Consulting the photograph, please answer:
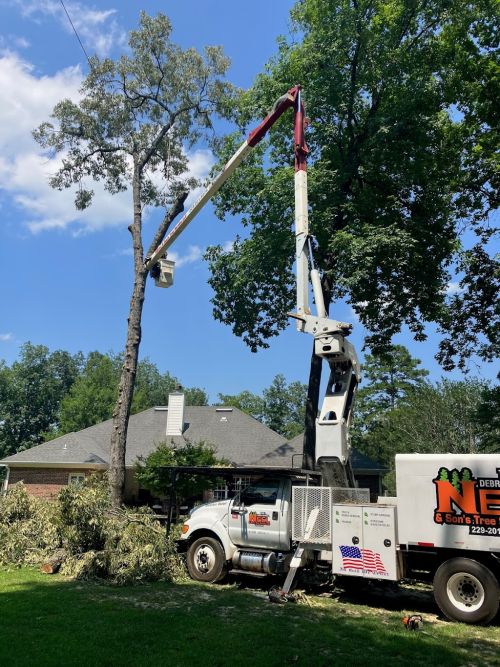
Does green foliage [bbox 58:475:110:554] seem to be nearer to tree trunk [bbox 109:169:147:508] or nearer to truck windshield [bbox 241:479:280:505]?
truck windshield [bbox 241:479:280:505]

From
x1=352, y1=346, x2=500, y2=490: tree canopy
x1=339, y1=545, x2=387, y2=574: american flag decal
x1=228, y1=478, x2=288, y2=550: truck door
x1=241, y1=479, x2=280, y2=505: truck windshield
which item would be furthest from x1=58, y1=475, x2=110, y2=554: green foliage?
x1=352, y1=346, x2=500, y2=490: tree canopy

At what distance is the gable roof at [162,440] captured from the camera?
25.5m

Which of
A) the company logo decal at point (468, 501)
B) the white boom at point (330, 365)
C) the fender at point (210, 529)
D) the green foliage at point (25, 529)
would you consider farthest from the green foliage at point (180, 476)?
the company logo decal at point (468, 501)

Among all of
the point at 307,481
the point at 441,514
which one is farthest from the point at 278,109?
the point at 441,514

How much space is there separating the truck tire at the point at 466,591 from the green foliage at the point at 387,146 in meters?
10.8

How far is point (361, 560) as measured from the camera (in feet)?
29.5

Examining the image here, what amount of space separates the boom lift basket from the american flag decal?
9.86 meters

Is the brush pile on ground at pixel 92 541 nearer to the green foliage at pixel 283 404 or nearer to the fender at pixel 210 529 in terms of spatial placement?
the fender at pixel 210 529

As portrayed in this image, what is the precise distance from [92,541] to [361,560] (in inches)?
232

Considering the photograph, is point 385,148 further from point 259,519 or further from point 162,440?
point 162,440

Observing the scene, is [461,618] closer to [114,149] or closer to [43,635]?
[43,635]

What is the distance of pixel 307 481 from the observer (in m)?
10.3

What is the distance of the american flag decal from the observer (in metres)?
8.80

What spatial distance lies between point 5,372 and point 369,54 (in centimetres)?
4994
